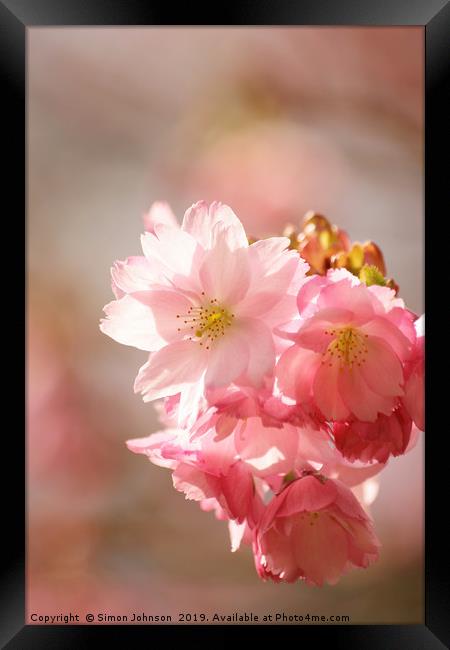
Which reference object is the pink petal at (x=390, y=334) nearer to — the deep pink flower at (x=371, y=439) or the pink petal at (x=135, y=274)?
the deep pink flower at (x=371, y=439)

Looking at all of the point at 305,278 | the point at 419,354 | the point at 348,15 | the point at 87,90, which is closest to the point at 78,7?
the point at 348,15

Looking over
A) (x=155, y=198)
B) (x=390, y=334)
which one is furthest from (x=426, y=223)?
(x=155, y=198)

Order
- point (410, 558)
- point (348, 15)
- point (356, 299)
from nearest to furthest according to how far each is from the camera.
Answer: point (356, 299) < point (348, 15) < point (410, 558)

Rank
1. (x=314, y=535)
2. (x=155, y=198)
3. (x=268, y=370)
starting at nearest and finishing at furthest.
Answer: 1. (x=268, y=370)
2. (x=314, y=535)
3. (x=155, y=198)

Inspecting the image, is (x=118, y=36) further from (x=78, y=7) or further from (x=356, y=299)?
(x=356, y=299)

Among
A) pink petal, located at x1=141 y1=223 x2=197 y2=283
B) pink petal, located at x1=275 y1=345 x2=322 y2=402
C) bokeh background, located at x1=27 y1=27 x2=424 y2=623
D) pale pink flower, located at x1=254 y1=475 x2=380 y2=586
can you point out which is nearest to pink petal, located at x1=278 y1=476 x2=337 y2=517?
pale pink flower, located at x1=254 y1=475 x2=380 y2=586

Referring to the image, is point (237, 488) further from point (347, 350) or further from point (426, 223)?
point (426, 223)
